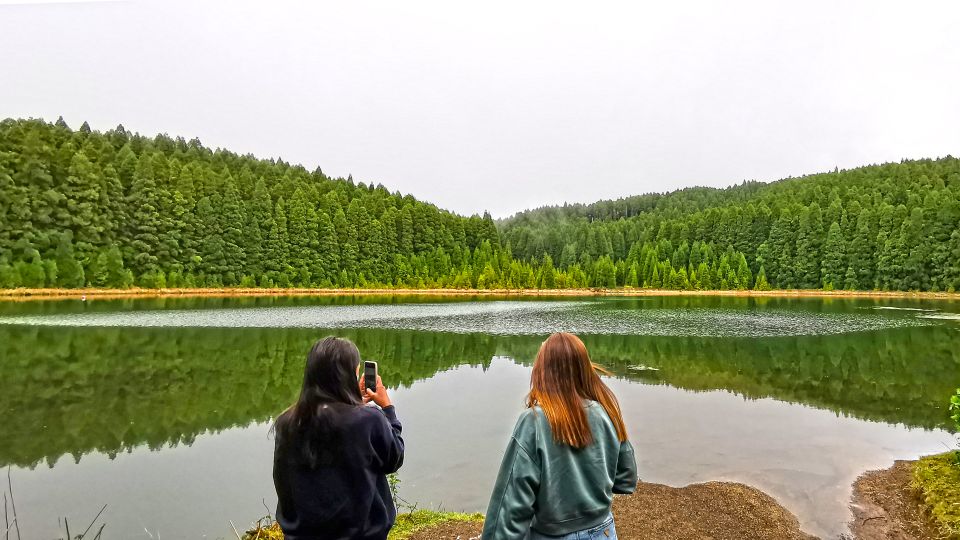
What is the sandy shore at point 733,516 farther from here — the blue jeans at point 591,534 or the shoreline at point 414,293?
the shoreline at point 414,293

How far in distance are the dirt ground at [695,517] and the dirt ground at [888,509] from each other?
92cm

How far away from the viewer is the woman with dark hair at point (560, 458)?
2.74 metres

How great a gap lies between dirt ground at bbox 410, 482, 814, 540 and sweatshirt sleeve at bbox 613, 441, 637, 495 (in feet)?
11.9

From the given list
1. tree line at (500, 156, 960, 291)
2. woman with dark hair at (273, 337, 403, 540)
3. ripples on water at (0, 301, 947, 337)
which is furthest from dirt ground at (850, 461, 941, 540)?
tree line at (500, 156, 960, 291)

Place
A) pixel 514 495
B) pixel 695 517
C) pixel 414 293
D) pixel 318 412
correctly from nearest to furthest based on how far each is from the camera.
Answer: pixel 514 495 → pixel 318 412 → pixel 695 517 → pixel 414 293

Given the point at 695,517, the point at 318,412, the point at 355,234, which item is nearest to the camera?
the point at 318,412

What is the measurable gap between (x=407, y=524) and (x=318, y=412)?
4617 millimetres

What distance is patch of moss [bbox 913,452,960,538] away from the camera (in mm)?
7059

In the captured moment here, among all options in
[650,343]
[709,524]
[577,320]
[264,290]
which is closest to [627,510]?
[709,524]

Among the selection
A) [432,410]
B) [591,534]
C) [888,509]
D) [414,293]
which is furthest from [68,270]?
[591,534]

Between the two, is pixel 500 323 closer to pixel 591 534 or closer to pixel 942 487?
pixel 942 487

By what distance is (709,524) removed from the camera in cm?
727

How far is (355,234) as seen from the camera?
3826 inches

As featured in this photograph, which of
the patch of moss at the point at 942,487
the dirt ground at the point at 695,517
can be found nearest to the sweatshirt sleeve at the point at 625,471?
the dirt ground at the point at 695,517
